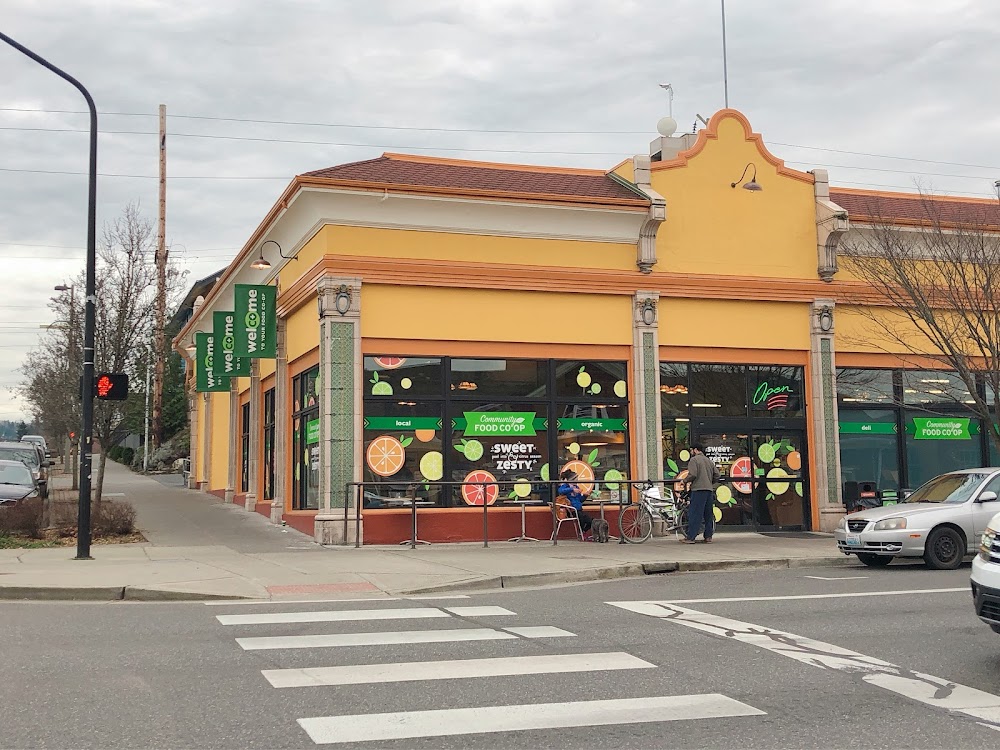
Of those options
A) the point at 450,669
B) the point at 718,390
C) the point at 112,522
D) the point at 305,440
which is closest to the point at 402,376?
the point at 305,440

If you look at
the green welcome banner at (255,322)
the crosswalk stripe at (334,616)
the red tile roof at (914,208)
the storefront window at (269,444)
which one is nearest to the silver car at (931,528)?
the crosswalk stripe at (334,616)

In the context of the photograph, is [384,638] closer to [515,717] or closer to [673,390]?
[515,717]

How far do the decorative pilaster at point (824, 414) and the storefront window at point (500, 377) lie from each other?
578cm

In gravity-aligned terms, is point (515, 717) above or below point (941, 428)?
below

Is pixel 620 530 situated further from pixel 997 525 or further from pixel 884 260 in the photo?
pixel 997 525

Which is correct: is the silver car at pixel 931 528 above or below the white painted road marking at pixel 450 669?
above

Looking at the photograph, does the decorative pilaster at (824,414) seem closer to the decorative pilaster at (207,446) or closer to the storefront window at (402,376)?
the storefront window at (402,376)

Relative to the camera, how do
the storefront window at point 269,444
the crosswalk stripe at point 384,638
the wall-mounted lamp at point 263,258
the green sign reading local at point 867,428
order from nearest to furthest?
the crosswalk stripe at point 384,638
the wall-mounted lamp at point 263,258
the green sign reading local at point 867,428
the storefront window at point 269,444

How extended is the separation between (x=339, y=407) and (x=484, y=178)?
5367mm

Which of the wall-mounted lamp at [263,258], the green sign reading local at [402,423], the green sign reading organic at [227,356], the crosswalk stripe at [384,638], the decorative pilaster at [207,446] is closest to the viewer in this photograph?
the crosswalk stripe at [384,638]

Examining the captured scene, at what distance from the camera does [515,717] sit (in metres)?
6.05

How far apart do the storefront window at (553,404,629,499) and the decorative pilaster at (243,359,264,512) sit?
30.6ft

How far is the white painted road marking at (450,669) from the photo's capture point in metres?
7.03

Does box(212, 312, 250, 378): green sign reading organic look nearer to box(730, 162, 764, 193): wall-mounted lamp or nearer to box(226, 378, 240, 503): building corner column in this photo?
box(226, 378, 240, 503): building corner column
